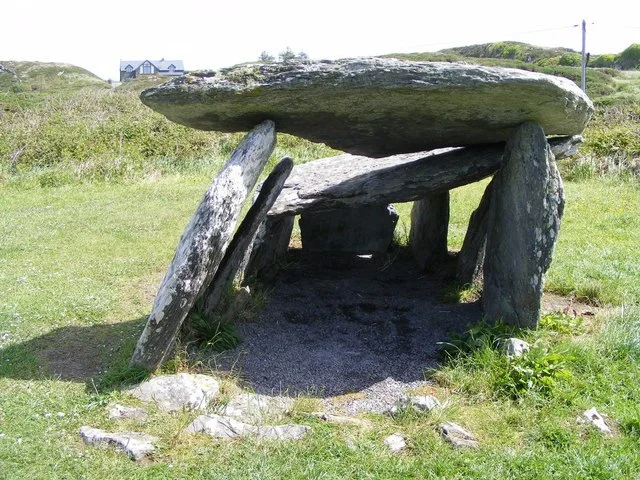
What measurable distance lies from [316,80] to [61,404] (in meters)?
3.73

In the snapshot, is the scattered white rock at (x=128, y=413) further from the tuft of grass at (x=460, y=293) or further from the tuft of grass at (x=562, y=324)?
the tuft of grass at (x=460, y=293)

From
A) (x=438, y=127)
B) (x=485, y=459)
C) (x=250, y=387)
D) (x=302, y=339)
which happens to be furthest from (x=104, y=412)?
(x=438, y=127)

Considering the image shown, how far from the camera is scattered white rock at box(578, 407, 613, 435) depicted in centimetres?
548

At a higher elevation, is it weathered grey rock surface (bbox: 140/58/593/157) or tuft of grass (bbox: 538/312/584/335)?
weathered grey rock surface (bbox: 140/58/593/157)

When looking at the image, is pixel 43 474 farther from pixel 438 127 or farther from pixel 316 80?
pixel 438 127

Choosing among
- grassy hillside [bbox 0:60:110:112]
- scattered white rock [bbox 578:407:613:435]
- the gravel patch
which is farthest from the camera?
grassy hillside [bbox 0:60:110:112]

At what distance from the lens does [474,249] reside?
360 inches

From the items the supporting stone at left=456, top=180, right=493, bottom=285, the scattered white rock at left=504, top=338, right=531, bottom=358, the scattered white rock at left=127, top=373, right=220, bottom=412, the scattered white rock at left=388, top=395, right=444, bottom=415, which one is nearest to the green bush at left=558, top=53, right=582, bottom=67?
the supporting stone at left=456, top=180, right=493, bottom=285

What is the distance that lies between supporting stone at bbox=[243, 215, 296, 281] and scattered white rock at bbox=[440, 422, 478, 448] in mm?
3840

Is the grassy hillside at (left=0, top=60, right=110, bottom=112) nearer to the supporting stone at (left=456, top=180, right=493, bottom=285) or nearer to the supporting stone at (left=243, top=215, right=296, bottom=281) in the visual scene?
the supporting stone at (left=243, top=215, right=296, bottom=281)

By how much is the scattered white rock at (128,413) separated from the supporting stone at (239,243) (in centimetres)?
177

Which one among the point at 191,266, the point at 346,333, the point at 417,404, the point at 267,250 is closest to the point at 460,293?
the point at 346,333

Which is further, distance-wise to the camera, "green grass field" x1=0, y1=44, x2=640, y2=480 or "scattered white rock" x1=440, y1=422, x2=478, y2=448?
"scattered white rock" x1=440, y1=422, x2=478, y2=448

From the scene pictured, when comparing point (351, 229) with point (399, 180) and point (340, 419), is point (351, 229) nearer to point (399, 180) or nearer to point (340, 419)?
point (399, 180)
